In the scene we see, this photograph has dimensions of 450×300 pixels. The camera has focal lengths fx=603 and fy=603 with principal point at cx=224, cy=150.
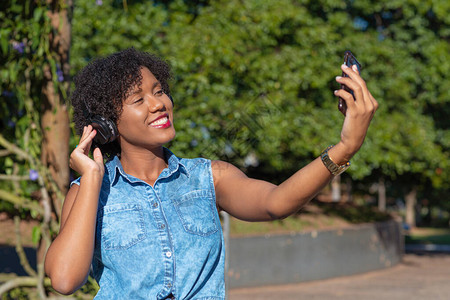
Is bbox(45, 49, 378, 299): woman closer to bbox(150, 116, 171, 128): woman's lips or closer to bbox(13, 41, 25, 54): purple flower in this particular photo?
bbox(150, 116, 171, 128): woman's lips

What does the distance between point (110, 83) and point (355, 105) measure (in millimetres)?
871

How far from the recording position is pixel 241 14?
32.7ft

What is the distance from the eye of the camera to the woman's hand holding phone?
1.66m

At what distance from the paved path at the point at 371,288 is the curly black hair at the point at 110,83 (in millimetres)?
Result: 8949

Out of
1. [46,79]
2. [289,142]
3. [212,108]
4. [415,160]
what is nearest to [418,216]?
[415,160]

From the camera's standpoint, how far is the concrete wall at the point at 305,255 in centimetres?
1171

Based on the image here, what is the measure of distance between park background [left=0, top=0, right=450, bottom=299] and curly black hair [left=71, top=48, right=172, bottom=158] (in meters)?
0.40

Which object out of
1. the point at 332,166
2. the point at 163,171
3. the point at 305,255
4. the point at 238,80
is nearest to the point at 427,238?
the point at 305,255

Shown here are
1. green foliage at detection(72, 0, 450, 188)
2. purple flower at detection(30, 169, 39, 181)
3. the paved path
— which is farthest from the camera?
the paved path

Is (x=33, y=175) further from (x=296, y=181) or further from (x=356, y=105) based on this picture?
(x=356, y=105)

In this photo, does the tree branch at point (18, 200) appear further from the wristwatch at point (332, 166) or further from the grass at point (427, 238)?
the grass at point (427, 238)

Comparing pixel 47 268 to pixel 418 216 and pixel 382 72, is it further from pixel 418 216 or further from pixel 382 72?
pixel 418 216

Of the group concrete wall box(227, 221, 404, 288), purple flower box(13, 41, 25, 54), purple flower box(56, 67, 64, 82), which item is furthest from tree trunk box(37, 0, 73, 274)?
concrete wall box(227, 221, 404, 288)

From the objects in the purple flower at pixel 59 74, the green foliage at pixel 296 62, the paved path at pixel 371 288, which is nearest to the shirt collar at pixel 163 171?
the purple flower at pixel 59 74
